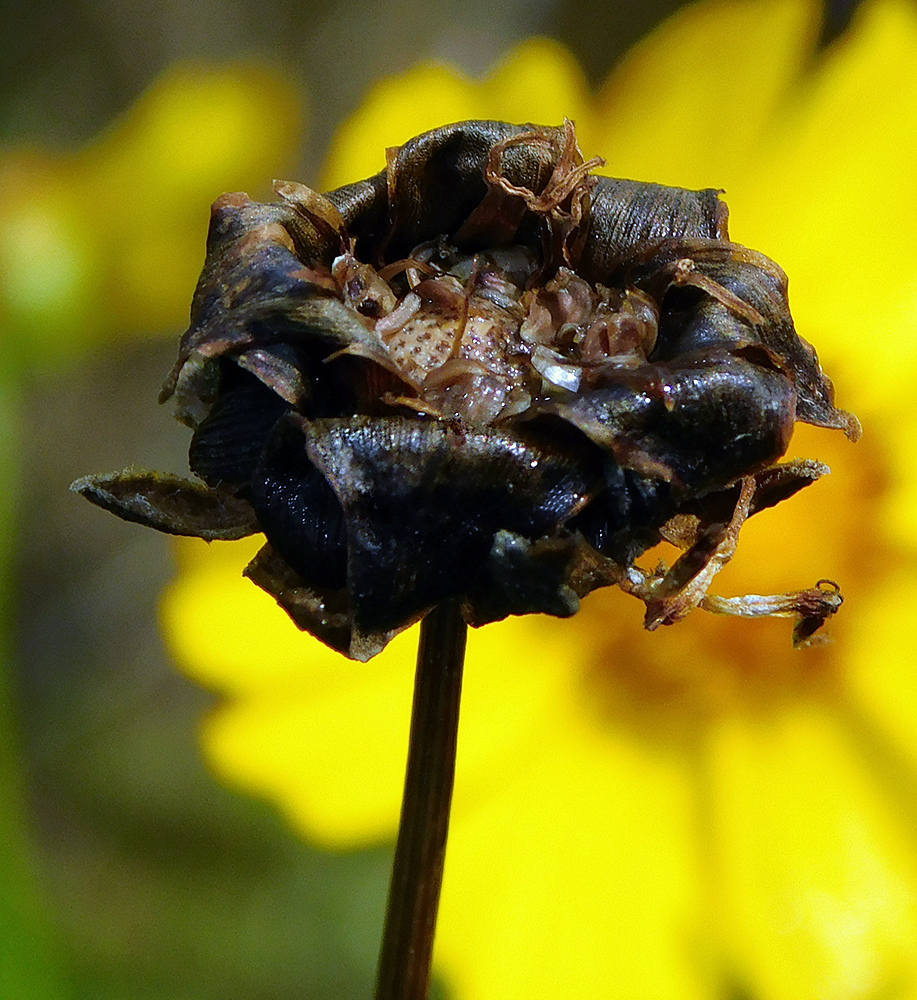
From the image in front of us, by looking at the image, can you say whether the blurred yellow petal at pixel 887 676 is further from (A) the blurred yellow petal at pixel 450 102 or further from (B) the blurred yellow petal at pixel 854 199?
(A) the blurred yellow petal at pixel 450 102

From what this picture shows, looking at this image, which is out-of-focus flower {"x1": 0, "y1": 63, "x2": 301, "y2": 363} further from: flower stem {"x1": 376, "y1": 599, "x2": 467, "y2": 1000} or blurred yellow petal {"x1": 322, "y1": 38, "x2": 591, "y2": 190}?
flower stem {"x1": 376, "y1": 599, "x2": 467, "y2": 1000}

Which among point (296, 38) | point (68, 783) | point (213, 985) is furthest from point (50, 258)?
point (213, 985)

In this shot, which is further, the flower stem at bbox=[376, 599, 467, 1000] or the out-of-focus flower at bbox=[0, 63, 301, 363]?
the out-of-focus flower at bbox=[0, 63, 301, 363]

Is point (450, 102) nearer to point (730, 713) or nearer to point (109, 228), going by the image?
point (109, 228)

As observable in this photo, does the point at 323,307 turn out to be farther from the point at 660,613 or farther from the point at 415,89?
the point at 415,89

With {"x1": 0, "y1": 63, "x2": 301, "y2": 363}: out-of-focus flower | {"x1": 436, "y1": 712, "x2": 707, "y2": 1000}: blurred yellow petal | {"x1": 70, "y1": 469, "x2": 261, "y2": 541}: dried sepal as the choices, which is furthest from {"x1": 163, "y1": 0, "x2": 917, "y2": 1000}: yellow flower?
{"x1": 70, "y1": 469, "x2": 261, "y2": 541}: dried sepal

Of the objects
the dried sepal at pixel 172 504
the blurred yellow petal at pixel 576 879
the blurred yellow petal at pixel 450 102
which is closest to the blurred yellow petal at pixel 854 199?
the blurred yellow petal at pixel 450 102

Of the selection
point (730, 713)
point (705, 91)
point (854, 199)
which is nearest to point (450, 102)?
point (705, 91)
